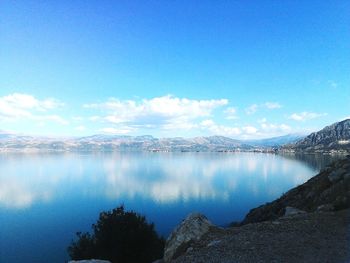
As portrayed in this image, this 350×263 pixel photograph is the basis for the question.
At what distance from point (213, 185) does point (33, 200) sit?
71121 millimetres

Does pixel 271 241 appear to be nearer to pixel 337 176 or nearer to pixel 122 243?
pixel 122 243

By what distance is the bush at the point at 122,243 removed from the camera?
34969 mm

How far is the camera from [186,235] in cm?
2292

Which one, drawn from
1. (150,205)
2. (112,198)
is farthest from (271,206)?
(112,198)

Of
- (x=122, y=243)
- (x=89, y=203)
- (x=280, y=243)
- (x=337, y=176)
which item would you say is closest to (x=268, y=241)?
(x=280, y=243)

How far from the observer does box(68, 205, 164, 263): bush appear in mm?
34969

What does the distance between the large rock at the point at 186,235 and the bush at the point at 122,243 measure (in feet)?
44.0

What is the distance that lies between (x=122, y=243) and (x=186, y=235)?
48.2ft

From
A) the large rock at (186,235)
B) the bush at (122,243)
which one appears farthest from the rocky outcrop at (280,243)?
the bush at (122,243)

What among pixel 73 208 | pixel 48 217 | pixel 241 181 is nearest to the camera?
pixel 48 217

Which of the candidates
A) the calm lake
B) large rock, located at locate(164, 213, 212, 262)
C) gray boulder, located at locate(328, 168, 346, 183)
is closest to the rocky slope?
large rock, located at locate(164, 213, 212, 262)

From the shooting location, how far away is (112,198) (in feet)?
353

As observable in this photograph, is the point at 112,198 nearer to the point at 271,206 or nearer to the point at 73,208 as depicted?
the point at 73,208

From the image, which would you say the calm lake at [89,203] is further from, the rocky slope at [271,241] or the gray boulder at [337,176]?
the rocky slope at [271,241]
